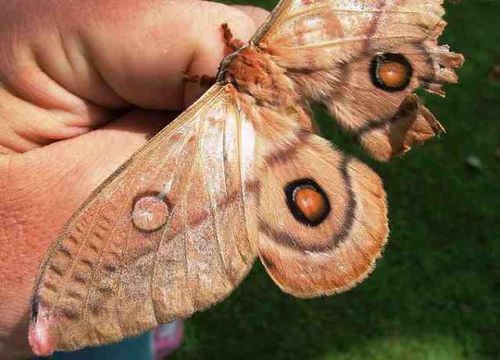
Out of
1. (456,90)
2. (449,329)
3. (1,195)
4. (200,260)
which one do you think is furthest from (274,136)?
(456,90)

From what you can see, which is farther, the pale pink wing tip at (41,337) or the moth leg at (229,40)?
the moth leg at (229,40)

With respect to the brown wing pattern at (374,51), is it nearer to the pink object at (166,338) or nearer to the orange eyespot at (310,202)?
the orange eyespot at (310,202)

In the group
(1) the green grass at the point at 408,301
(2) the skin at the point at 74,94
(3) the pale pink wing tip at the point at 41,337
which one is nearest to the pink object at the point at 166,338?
(1) the green grass at the point at 408,301

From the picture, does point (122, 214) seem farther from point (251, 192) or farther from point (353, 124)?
point (353, 124)

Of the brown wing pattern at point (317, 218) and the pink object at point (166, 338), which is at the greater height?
the brown wing pattern at point (317, 218)

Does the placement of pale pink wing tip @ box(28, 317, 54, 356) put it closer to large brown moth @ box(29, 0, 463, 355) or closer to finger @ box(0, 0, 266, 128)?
large brown moth @ box(29, 0, 463, 355)

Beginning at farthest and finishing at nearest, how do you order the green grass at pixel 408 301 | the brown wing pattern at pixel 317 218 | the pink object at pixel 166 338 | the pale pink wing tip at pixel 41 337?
the green grass at pixel 408 301
the pink object at pixel 166 338
the brown wing pattern at pixel 317 218
the pale pink wing tip at pixel 41 337

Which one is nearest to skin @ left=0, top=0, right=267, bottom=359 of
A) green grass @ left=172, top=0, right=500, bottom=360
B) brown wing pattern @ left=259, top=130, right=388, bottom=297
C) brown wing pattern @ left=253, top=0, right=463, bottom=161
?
brown wing pattern @ left=253, top=0, right=463, bottom=161
